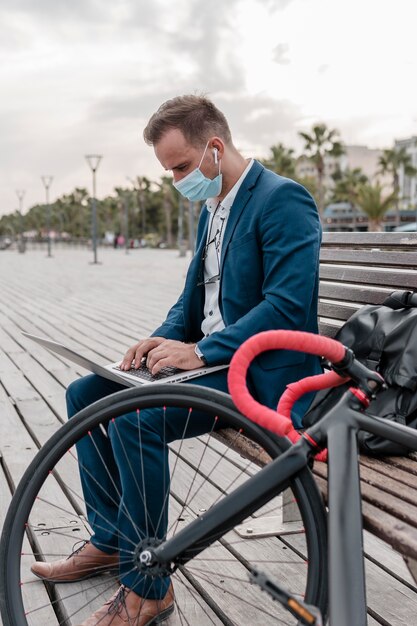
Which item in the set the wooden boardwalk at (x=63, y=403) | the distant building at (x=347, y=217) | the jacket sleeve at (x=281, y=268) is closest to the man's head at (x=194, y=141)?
the jacket sleeve at (x=281, y=268)

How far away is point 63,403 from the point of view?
4871 millimetres

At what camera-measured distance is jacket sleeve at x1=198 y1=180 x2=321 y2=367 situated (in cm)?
226

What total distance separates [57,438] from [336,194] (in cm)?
8171

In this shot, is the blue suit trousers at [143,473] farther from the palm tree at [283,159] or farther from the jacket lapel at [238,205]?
the palm tree at [283,159]

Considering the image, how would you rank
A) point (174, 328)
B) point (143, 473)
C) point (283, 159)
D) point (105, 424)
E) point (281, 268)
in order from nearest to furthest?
point (105, 424) < point (143, 473) < point (281, 268) < point (174, 328) < point (283, 159)

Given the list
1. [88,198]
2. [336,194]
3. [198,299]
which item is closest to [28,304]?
[198,299]

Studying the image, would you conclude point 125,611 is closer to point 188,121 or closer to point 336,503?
point 336,503

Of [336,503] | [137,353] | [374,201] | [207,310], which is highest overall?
[374,201]

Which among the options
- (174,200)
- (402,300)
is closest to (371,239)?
(402,300)

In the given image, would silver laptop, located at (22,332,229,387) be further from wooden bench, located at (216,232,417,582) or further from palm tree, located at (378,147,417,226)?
palm tree, located at (378,147,417,226)

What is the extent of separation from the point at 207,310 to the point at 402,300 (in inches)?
27.2

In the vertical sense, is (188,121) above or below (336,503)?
above

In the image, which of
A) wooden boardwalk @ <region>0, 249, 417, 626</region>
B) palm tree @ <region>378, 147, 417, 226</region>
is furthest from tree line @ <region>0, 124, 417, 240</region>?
wooden boardwalk @ <region>0, 249, 417, 626</region>

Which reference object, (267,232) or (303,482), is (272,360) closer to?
(267,232)
